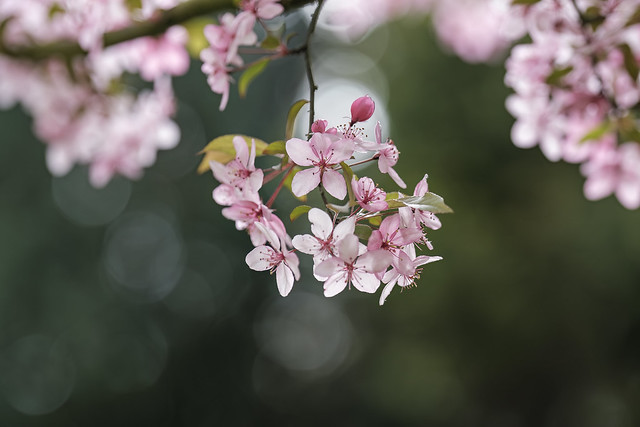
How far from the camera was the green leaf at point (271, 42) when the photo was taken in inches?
35.5

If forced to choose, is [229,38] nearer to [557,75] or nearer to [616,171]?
[557,75]

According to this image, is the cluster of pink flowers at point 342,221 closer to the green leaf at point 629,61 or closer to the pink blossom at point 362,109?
the pink blossom at point 362,109

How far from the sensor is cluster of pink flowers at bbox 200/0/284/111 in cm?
85

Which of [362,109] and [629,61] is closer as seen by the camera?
[362,109]

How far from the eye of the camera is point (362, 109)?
2.27 ft

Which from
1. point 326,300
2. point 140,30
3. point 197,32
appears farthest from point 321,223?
point 326,300

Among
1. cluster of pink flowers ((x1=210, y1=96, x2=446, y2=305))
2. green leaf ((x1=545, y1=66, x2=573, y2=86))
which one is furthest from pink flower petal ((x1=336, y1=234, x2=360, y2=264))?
green leaf ((x1=545, y1=66, x2=573, y2=86))

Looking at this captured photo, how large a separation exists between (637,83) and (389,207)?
715mm

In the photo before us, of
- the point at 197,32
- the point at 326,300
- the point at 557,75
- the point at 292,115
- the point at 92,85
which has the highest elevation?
the point at 292,115

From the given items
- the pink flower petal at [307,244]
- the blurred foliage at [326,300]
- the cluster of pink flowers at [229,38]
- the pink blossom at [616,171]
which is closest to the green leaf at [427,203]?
the pink flower petal at [307,244]

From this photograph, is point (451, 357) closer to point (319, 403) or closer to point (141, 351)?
point (319, 403)

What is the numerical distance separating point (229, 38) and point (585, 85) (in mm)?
710

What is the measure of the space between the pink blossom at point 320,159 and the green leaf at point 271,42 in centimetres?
32

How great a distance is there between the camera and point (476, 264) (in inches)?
203
